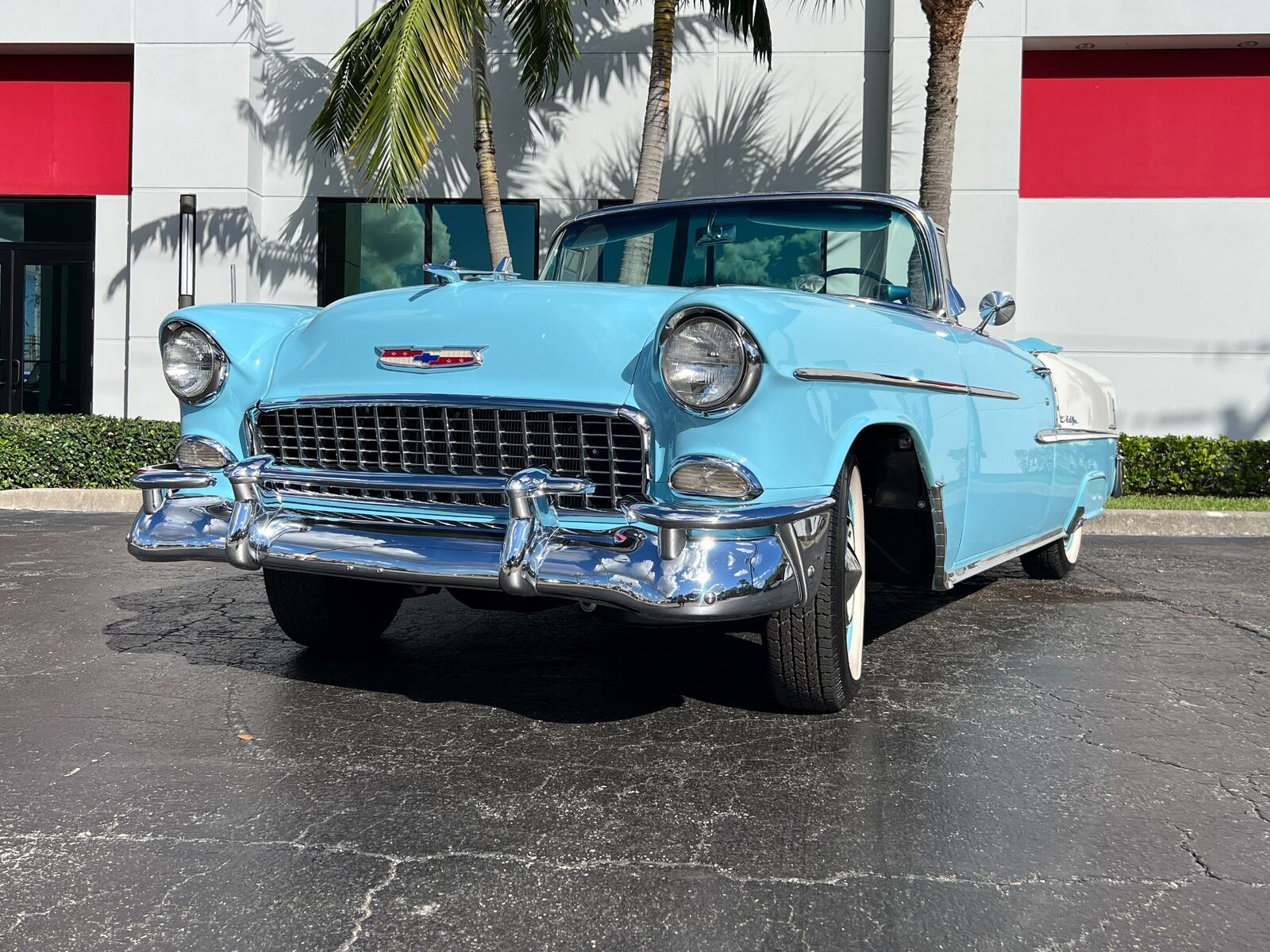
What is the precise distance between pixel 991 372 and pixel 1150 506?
667 centimetres

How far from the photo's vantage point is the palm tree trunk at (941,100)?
10.8 meters

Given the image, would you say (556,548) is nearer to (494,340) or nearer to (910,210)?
(494,340)

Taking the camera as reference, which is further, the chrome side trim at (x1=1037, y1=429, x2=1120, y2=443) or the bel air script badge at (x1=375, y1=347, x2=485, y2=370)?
the chrome side trim at (x1=1037, y1=429, x2=1120, y2=443)

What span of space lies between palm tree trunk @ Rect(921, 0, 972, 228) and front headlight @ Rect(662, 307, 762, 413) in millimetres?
8479

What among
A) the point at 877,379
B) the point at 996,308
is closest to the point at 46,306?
the point at 996,308

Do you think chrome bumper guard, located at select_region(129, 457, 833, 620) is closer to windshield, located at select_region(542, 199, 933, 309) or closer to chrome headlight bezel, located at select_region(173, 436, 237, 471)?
chrome headlight bezel, located at select_region(173, 436, 237, 471)

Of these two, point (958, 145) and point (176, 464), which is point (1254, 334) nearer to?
point (958, 145)

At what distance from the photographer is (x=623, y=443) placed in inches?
130

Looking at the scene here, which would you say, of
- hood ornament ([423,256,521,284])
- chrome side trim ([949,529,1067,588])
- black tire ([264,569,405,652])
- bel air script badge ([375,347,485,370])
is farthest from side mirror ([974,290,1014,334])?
black tire ([264,569,405,652])

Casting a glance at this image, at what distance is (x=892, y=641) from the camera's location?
495 centimetres

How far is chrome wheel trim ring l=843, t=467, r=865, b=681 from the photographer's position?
12.1ft

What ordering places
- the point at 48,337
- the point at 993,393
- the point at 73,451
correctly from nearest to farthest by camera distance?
the point at 993,393 → the point at 73,451 → the point at 48,337

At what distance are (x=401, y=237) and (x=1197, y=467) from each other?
9.16 metres

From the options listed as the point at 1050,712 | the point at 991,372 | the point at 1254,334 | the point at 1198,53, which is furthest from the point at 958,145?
the point at 1050,712
